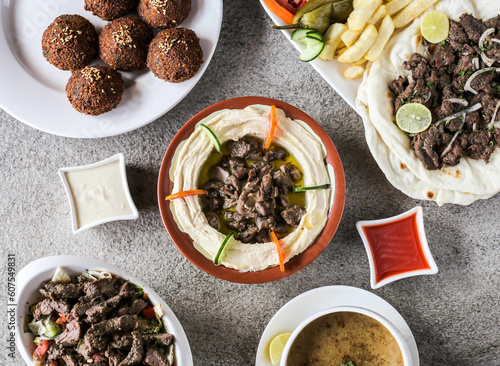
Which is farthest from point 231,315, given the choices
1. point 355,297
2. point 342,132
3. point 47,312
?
point 342,132

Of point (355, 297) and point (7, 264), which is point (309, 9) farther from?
point (7, 264)


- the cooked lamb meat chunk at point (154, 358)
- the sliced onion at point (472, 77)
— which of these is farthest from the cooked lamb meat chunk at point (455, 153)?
the cooked lamb meat chunk at point (154, 358)

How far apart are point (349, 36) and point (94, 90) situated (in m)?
1.88

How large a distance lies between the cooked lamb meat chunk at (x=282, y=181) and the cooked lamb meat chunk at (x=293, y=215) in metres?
0.15

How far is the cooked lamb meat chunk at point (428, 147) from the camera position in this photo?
10.2 ft

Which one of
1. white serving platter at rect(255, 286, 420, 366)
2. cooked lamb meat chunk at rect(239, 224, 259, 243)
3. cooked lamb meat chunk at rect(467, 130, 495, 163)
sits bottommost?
white serving platter at rect(255, 286, 420, 366)

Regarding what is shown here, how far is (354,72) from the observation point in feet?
10.3

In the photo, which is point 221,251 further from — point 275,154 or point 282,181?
point 275,154

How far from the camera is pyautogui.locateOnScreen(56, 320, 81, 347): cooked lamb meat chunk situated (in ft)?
9.39

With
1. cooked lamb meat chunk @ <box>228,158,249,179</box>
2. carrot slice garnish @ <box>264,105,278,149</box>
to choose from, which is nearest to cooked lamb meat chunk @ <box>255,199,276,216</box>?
cooked lamb meat chunk @ <box>228,158,249,179</box>

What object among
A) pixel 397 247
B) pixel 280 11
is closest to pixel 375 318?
pixel 397 247

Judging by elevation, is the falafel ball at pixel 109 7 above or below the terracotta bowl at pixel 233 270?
above

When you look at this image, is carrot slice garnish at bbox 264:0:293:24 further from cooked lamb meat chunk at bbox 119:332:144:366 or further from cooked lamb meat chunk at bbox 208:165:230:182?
cooked lamb meat chunk at bbox 119:332:144:366

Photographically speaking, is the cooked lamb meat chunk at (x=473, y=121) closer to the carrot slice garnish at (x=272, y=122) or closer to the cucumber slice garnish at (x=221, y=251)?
the carrot slice garnish at (x=272, y=122)
